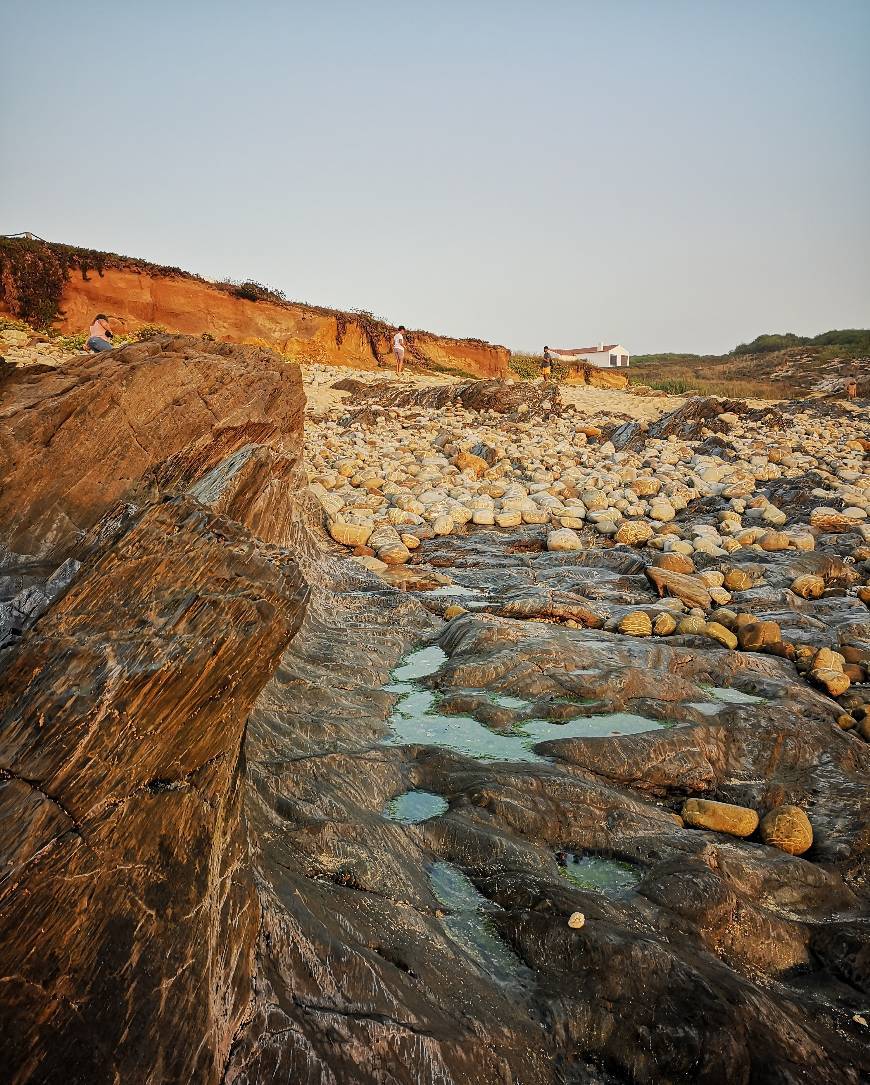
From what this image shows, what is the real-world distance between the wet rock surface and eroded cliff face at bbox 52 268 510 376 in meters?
20.4

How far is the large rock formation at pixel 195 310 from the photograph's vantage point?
74.7ft

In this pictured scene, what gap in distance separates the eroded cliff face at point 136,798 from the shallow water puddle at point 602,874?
1.81 metres

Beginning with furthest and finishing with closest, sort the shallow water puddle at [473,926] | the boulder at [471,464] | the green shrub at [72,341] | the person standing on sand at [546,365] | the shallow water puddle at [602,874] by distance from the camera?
the person standing on sand at [546,365]
the green shrub at [72,341]
the boulder at [471,464]
the shallow water puddle at [602,874]
the shallow water puddle at [473,926]

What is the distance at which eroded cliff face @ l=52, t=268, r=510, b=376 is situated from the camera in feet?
77.9

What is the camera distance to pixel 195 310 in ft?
85.1

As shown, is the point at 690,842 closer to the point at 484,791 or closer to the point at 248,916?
the point at 484,791

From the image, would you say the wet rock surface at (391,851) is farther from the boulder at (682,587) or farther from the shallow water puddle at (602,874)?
the boulder at (682,587)

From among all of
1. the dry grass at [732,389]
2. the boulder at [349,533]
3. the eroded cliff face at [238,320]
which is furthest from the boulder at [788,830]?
the dry grass at [732,389]

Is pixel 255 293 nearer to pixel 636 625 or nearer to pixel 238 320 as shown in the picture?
pixel 238 320

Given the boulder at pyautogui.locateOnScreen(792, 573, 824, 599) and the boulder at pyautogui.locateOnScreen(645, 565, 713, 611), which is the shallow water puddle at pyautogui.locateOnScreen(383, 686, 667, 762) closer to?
the boulder at pyautogui.locateOnScreen(645, 565, 713, 611)

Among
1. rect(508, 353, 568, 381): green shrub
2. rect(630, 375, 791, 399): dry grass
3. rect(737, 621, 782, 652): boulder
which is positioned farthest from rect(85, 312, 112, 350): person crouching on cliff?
rect(508, 353, 568, 381): green shrub

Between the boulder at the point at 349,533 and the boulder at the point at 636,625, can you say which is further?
the boulder at the point at 349,533

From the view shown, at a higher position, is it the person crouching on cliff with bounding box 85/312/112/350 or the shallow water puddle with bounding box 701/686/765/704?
the person crouching on cliff with bounding box 85/312/112/350

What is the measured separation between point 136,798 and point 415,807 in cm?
223
